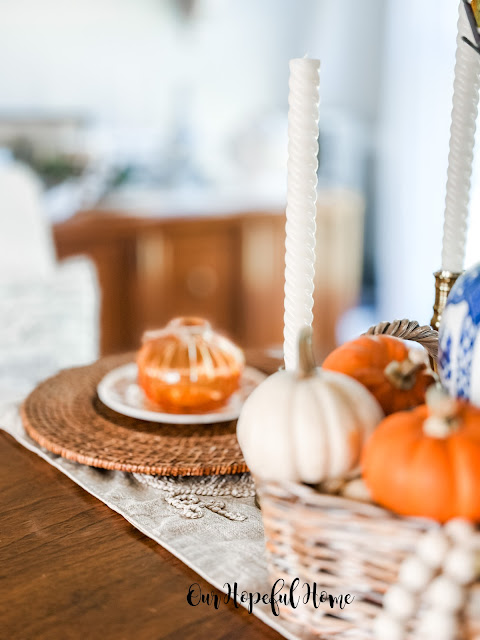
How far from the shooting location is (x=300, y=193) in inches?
21.4

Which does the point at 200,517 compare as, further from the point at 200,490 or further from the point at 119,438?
the point at 119,438

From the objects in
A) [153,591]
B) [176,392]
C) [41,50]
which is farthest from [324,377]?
[41,50]

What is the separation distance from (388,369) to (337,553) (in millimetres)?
137

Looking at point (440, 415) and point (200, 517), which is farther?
point (200, 517)

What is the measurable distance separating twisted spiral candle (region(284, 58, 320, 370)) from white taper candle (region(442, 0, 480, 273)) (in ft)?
0.55

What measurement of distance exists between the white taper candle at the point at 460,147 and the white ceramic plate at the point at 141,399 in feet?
0.91

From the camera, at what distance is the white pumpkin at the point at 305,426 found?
42cm

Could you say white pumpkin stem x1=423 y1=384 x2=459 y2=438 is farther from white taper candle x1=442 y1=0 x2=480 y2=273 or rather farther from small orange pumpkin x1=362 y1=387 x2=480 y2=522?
white taper candle x1=442 y1=0 x2=480 y2=273

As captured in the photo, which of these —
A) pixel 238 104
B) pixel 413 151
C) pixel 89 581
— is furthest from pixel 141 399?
pixel 238 104

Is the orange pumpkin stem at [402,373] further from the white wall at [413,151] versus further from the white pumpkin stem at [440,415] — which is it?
the white wall at [413,151]

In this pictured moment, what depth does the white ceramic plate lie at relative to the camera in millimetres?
726

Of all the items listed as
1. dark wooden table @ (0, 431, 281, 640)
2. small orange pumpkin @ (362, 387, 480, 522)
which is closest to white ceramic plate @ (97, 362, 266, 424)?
dark wooden table @ (0, 431, 281, 640)

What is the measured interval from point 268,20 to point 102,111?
3.02ft

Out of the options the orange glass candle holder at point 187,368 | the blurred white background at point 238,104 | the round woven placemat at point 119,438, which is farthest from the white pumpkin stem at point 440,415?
the blurred white background at point 238,104
